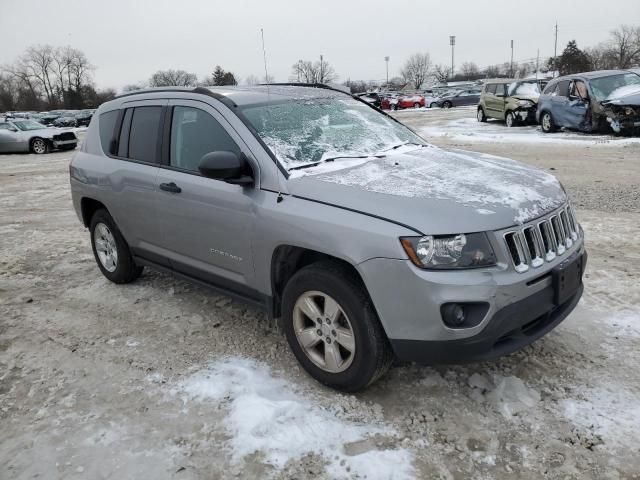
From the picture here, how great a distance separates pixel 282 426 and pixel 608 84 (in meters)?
15.2

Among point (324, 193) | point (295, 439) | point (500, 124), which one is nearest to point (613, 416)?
point (295, 439)

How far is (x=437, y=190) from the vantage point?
9.62ft

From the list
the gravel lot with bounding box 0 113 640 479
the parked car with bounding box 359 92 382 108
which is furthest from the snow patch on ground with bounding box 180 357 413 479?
the parked car with bounding box 359 92 382 108

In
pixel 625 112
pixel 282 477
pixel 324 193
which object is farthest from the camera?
A: pixel 625 112

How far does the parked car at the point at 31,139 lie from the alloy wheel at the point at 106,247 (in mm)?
17767

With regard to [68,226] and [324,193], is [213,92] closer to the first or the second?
[324,193]

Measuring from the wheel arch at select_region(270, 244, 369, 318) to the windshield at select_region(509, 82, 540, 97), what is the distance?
738 inches

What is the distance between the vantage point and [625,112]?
1391 centimetres

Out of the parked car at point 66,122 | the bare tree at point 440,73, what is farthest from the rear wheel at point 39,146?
the bare tree at point 440,73

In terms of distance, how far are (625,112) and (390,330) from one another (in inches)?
553

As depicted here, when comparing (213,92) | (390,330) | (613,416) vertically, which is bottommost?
(613,416)

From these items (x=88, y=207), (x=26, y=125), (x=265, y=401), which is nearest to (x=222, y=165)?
(x=265, y=401)

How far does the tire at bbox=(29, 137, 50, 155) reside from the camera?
20.5 meters

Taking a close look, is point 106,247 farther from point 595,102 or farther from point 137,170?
point 595,102
